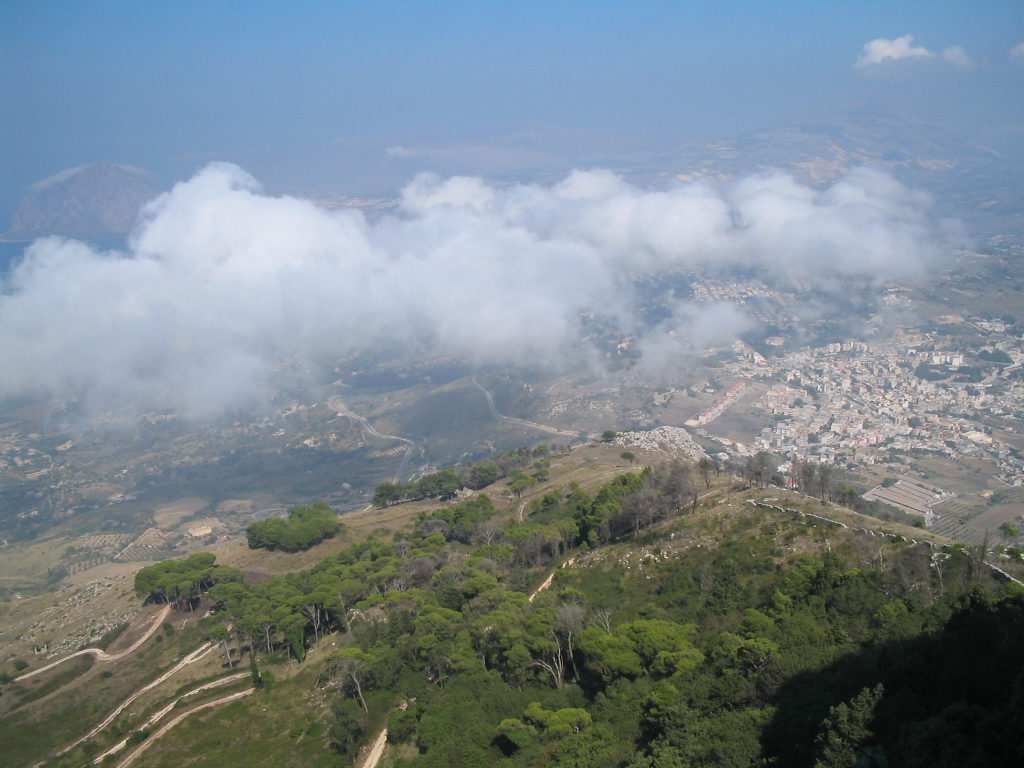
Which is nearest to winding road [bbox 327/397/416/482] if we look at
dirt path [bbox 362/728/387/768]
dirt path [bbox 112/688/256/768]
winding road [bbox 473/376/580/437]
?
winding road [bbox 473/376/580/437]

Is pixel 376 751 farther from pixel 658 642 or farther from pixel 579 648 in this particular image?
pixel 658 642

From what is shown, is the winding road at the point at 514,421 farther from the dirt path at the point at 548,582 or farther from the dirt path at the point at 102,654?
the dirt path at the point at 102,654

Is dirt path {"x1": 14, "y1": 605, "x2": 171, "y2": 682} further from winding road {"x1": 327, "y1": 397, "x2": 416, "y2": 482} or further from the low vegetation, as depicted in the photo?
winding road {"x1": 327, "y1": 397, "x2": 416, "y2": 482}

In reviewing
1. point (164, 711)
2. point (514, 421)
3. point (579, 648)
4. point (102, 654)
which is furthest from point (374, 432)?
point (579, 648)

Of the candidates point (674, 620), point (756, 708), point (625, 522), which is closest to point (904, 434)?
point (625, 522)

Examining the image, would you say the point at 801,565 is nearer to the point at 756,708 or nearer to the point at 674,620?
the point at 674,620

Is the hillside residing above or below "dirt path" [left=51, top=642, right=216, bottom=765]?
above
